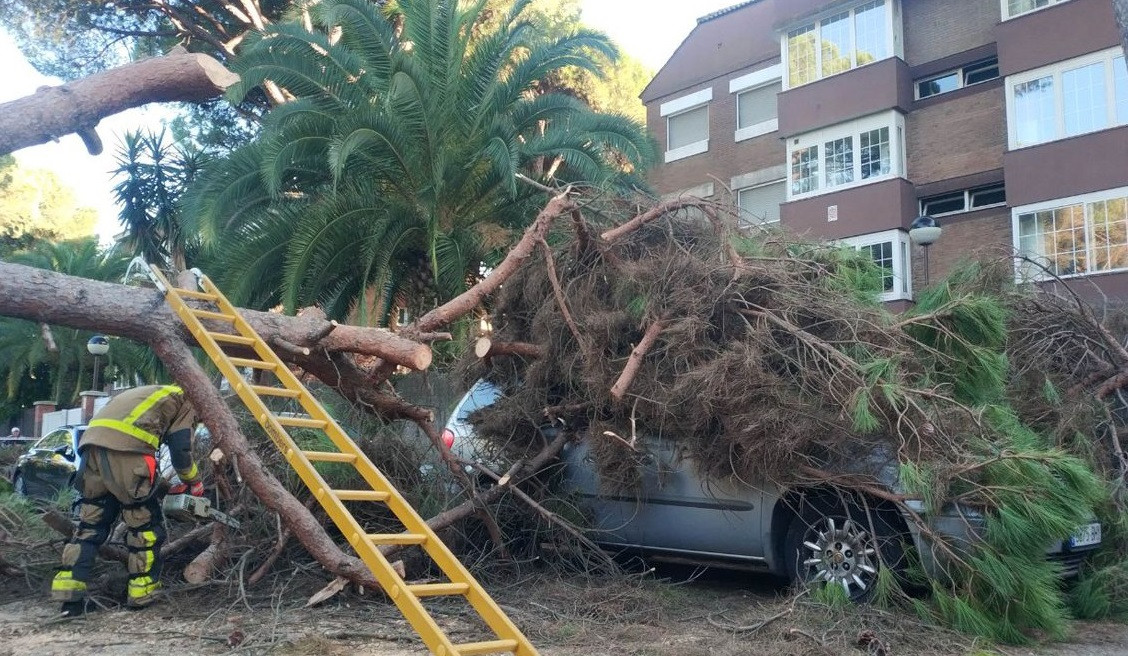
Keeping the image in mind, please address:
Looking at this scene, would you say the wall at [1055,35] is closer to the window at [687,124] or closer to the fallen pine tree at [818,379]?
the window at [687,124]

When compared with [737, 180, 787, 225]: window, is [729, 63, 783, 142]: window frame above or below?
above

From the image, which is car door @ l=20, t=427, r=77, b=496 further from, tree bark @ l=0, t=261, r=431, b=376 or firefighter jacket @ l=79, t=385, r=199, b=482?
tree bark @ l=0, t=261, r=431, b=376

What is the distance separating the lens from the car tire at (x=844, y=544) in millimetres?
5859

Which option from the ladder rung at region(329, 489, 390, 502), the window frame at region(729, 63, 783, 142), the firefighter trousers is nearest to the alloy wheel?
the ladder rung at region(329, 489, 390, 502)

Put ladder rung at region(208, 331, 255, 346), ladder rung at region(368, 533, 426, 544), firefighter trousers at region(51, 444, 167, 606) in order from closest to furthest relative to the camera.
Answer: ladder rung at region(368, 533, 426, 544) < ladder rung at region(208, 331, 255, 346) < firefighter trousers at region(51, 444, 167, 606)

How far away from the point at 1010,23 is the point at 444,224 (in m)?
13.0

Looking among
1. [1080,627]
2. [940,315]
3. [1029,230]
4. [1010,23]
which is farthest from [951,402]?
[1010,23]

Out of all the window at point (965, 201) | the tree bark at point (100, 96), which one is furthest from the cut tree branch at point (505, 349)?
the window at point (965, 201)

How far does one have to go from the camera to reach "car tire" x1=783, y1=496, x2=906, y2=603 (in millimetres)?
5859

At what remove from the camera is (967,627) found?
17.5 feet

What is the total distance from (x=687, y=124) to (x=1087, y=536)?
21073 millimetres

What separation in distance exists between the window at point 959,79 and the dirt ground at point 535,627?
17.0 metres

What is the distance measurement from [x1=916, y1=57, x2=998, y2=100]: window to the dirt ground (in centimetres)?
1703

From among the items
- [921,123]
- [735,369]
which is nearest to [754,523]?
[735,369]
